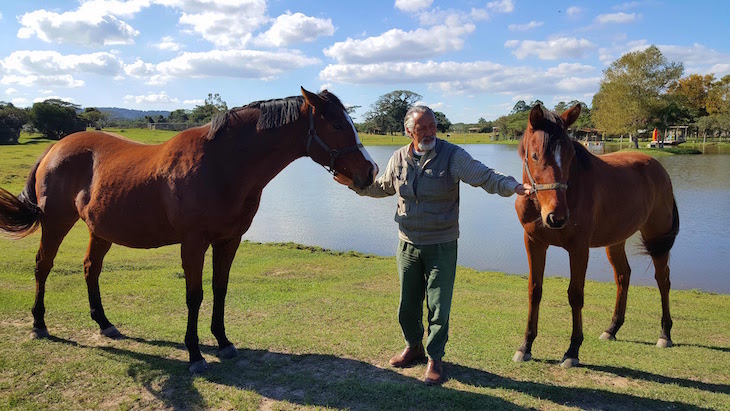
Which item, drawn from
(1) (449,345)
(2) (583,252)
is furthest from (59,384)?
(2) (583,252)

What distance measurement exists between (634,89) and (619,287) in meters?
51.9

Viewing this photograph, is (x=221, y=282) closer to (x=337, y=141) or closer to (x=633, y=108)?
(x=337, y=141)

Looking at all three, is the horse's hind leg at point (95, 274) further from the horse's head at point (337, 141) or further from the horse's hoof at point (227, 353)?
the horse's head at point (337, 141)

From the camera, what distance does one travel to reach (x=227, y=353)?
3.90 meters

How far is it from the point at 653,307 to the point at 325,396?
5905mm

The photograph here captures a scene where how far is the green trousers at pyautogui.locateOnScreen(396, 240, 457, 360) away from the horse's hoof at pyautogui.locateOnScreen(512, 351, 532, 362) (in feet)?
3.10

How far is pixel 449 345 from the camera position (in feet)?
14.0

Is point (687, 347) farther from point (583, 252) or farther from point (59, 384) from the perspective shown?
point (59, 384)

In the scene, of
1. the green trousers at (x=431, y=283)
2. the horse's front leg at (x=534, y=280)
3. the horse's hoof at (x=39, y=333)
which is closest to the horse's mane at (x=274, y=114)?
the green trousers at (x=431, y=283)

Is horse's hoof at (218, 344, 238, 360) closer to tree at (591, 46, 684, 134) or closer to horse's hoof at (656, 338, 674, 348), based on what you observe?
horse's hoof at (656, 338, 674, 348)

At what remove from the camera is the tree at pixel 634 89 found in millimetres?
46562

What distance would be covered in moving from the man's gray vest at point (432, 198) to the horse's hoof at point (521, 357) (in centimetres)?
142

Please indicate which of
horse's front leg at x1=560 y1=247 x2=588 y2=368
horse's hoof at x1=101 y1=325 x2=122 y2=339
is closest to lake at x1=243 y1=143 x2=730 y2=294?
horse's front leg at x1=560 y1=247 x2=588 y2=368

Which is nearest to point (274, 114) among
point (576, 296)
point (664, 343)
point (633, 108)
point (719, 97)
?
point (576, 296)
